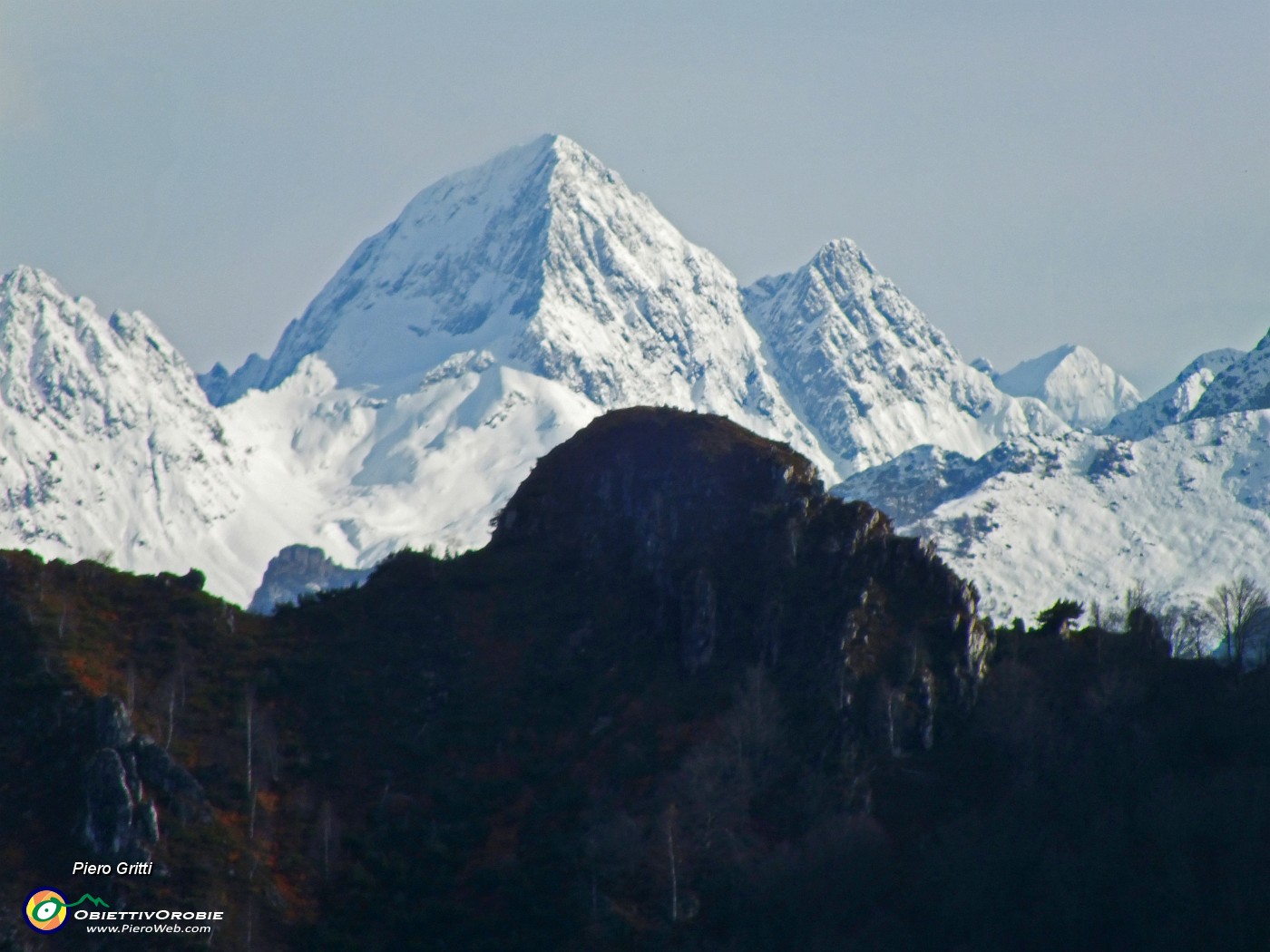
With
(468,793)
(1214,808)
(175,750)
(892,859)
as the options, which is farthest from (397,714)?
(1214,808)

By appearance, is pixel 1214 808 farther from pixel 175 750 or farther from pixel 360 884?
pixel 175 750

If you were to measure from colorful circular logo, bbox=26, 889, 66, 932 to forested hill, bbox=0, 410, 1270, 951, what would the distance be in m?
0.76

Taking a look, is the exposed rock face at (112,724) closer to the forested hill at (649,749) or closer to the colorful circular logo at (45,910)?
the forested hill at (649,749)

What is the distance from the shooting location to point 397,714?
482 feet

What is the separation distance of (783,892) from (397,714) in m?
36.5

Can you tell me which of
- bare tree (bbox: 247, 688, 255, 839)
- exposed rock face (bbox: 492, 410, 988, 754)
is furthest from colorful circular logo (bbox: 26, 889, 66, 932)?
exposed rock face (bbox: 492, 410, 988, 754)

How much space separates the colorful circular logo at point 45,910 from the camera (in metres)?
117

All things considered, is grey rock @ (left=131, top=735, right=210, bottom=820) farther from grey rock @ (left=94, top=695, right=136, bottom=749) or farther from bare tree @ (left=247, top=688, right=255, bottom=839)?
bare tree @ (left=247, top=688, right=255, bottom=839)

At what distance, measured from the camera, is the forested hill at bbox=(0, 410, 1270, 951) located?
401ft

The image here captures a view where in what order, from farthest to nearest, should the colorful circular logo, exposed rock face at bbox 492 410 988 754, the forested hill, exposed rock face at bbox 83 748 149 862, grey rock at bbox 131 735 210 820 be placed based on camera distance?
1. exposed rock face at bbox 492 410 988 754
2. grey rock at bbox 131 735 210 820
3. exposed rock face at bbox 83 748 149 862
4. the forested hill
5. the colorful circular logo

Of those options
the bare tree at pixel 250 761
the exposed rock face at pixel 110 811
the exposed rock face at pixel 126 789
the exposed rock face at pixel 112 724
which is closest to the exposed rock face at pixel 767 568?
the bare tree at pixel 250 761

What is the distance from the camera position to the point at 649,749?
140 meters

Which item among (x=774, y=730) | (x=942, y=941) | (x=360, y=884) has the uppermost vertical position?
(x=774, y=730)

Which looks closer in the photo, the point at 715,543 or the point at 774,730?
the point at 774,730
